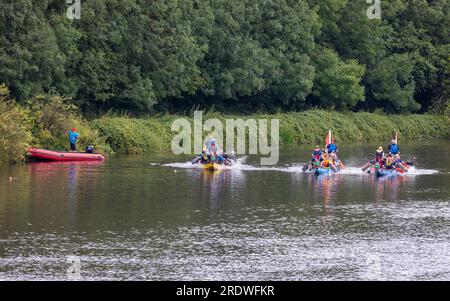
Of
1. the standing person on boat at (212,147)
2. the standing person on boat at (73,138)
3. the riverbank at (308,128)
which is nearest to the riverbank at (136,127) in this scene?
the riverbank at (308,128)

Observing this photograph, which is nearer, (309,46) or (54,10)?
(54,10)

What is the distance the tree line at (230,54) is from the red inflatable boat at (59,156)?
16.8 ft

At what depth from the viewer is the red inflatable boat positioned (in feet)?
196

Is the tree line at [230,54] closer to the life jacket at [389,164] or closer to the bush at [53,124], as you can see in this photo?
the bush at [53,124]

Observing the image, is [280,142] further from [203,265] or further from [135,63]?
[203,265]

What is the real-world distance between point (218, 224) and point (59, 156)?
934 inches

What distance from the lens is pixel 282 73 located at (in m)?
90.1

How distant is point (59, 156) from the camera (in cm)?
6028

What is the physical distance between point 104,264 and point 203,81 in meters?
52.3

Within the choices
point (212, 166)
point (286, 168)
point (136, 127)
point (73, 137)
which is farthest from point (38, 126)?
point (286, 168)

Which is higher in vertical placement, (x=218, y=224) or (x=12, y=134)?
(x=12, y=134)

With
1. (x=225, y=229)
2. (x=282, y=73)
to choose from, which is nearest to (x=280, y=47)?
(x=282, y=73)

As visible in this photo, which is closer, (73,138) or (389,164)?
(389,164)

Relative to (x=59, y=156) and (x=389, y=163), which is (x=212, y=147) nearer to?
(x=59, y=156)
